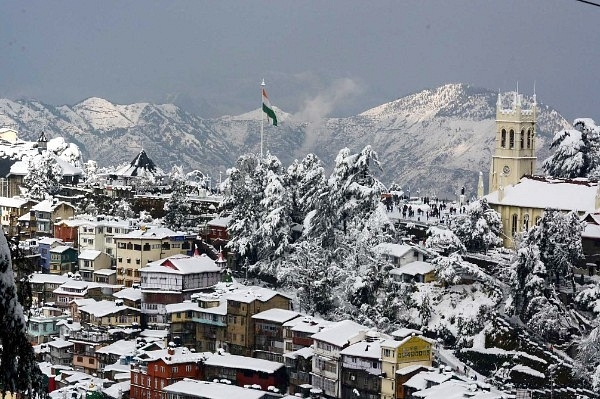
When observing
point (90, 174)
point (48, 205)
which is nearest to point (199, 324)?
point (48, 205)

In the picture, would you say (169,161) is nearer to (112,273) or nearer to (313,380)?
(112,273)

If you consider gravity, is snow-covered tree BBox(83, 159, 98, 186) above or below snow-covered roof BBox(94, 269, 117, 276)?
above

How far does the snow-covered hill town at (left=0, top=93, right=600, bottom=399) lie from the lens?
117 ft

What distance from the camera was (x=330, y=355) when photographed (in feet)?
120

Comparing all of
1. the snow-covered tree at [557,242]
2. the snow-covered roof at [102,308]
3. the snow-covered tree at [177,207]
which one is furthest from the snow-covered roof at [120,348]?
Result: the snow-covered tree at [557,242]

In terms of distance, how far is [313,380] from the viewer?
37281 mm

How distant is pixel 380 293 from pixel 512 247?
851 cm

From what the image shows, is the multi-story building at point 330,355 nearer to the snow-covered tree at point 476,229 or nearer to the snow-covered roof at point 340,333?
the snow-covered roof at point 340,333

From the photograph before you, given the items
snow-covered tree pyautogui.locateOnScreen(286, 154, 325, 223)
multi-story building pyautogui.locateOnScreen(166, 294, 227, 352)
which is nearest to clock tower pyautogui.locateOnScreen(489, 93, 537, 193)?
snow-covered tree pyautogui.locateOnScreen(286, 154, 325, 223)

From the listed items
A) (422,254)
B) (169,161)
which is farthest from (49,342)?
(169,161)

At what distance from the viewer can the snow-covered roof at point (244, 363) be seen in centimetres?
3759

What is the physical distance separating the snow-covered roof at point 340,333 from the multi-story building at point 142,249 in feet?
47.0

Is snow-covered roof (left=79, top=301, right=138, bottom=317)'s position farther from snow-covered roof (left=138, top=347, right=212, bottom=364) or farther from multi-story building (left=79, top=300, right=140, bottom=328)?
snow-covered roof (left=138, top=347, right=212, bottom=364)

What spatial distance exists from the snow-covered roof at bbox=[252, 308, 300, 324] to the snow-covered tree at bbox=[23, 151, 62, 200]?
2788 centimetres
